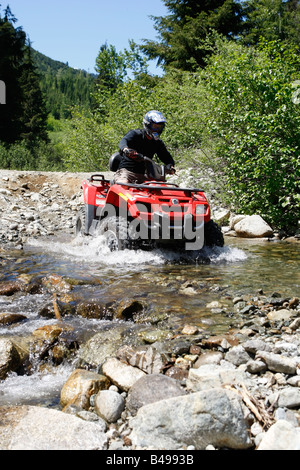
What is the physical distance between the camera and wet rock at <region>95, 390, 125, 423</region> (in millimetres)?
2154

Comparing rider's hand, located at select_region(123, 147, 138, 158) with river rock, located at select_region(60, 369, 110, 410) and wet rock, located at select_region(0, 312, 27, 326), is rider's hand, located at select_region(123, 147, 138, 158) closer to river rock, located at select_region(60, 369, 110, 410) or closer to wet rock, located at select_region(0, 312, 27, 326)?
wet rock, located at select_region(0, 312, 27, 326)

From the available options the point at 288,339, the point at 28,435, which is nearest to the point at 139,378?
the point at 28,435

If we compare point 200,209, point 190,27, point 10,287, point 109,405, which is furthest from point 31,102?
point 109,405

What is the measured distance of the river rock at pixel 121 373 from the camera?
2.45 m

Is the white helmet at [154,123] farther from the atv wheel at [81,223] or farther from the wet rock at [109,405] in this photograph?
the wet rock at [109,405]

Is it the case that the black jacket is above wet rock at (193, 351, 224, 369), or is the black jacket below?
above

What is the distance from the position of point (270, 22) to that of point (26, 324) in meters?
21.8

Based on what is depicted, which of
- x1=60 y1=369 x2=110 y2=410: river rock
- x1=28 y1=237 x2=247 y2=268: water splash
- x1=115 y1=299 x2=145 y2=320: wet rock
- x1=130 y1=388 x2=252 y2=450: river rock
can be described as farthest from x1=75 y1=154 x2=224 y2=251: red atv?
x1=130 y1=388 x2=252 y2=450: river rock

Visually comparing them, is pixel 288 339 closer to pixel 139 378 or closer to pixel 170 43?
pixel 139 378

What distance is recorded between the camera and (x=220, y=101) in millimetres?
8992

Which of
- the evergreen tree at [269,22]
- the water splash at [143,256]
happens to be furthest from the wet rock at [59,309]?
the evergreen tree at [269,22]

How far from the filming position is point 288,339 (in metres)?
2.82

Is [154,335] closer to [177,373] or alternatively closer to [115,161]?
[177,373]

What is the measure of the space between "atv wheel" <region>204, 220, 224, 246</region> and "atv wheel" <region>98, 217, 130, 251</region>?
1.24 m
